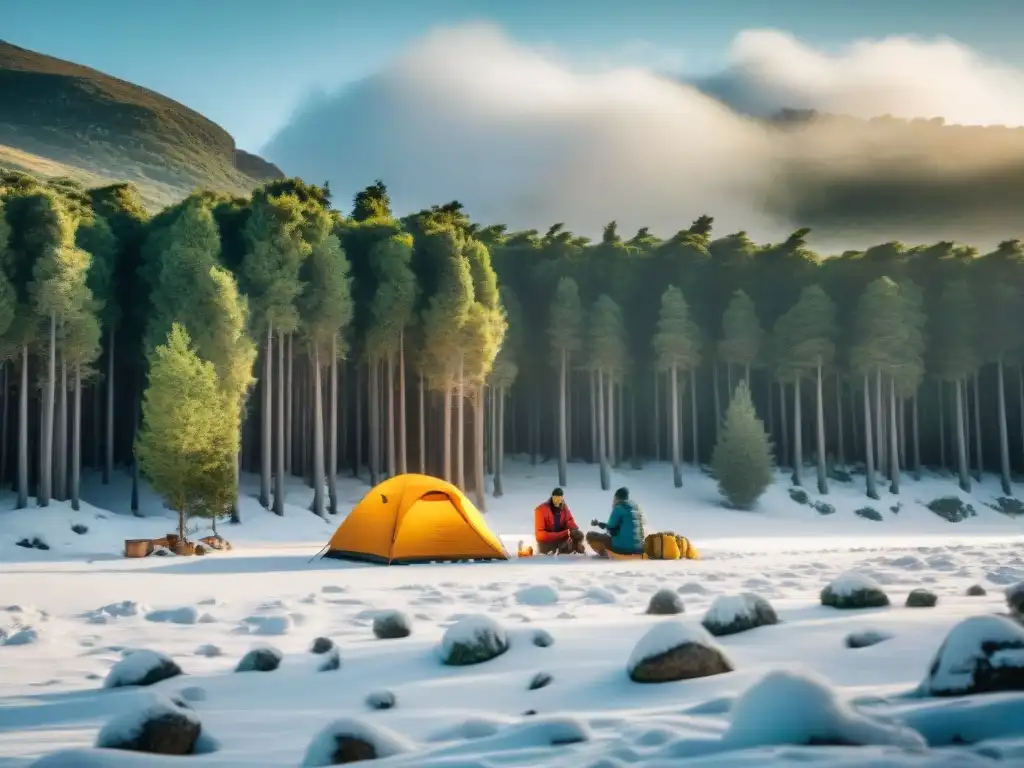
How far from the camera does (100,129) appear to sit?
175 m

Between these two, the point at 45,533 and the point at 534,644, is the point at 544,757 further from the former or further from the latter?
the point at 45,533

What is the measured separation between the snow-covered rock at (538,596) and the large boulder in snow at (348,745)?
19.3 feet

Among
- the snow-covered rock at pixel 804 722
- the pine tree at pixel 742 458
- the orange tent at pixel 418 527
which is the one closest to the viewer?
the snow-covered rock at pixel 804 722

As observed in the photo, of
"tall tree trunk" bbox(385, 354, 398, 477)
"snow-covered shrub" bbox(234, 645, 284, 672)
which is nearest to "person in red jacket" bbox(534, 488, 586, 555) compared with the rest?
"snow-covered shrub" bbox(234, 645, 284, 672)

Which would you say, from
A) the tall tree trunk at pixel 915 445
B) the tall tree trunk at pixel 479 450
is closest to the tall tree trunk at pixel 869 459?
the tall tree trunk at pixel 915 445

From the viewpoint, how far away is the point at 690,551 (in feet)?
55.7

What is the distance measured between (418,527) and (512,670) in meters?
11.0

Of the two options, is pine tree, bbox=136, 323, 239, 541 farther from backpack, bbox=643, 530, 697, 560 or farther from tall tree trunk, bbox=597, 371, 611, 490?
tall tree trunk, bbox=597, 371, 611, 490

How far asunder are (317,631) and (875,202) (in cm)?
971

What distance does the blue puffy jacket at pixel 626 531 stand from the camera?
1620cm

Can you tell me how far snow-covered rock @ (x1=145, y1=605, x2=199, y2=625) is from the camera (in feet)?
28.7

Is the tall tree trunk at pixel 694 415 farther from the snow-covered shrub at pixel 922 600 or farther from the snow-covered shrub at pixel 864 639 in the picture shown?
the snow-covered shrub at pixel 864 639

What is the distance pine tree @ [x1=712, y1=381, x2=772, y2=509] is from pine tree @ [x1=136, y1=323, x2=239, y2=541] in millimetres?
19289

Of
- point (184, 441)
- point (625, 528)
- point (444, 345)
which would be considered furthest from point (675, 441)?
point (625, 528)
